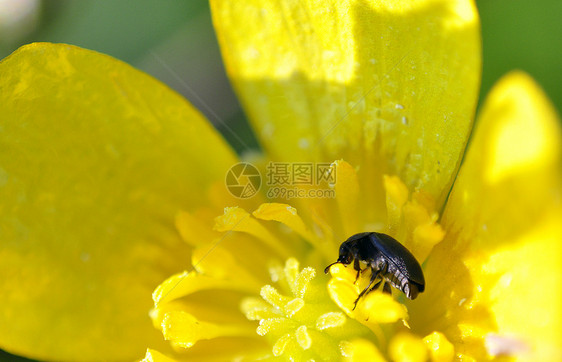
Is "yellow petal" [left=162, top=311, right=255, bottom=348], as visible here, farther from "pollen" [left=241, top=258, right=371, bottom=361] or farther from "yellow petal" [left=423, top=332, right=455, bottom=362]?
"yellow petal" [left=423, top=332, right=455, bottom=362]

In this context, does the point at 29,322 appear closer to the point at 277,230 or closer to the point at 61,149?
the point at 61,149

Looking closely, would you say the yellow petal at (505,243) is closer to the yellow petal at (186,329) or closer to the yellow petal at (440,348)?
the yellow petal at (440,348)

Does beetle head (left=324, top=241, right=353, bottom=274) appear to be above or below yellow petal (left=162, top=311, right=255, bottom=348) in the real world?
above

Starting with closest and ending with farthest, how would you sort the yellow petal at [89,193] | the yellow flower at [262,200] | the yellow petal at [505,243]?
the yellow petal at [505,243], the yellow flower at [262,200], the yellow petal at [89,193]

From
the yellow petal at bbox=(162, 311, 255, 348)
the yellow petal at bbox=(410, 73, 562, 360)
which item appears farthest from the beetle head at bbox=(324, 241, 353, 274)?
the yellow petal at bbox=(162, 311, 255, 348)

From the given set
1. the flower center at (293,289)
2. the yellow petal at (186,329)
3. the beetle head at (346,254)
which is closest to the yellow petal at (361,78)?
the flower center at (293,289)

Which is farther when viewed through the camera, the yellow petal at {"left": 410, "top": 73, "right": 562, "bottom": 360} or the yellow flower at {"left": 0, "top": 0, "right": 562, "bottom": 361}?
the yellow flower at {"left": 0, "top": 0, "right": 562, "bottom": 361}

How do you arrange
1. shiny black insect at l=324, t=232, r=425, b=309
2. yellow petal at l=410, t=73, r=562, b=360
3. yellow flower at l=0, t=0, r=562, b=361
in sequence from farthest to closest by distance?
yellow flower at l=0, t=0, r=562, b=361, shiny black insect at l=324, t=232, r=425, b=309, yellow petal at l=410, t=73, r=562, b=360

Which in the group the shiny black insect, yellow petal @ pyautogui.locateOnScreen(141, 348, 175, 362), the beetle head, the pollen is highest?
the shiny black insect
